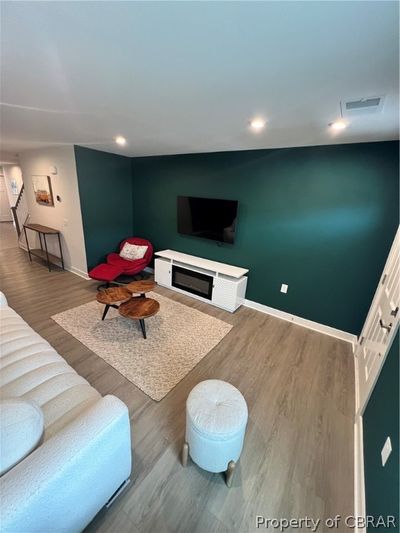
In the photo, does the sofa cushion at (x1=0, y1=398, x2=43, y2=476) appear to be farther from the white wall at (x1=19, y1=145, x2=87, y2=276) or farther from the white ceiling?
the white wall at (x1=19, y1=145, x2=87, y2=276)

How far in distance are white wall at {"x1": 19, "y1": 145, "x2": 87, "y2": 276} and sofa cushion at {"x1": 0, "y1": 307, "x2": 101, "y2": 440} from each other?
253 centimetres

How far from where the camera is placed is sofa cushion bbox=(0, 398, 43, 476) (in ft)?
2.59

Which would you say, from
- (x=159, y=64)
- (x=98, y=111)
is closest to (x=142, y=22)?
(x=159, y=64)

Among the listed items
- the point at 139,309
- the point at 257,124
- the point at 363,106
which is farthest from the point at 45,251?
the point at 363,106

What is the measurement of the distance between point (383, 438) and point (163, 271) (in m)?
3.24

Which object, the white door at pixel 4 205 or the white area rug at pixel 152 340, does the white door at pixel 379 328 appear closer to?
the white area rug at pixel 152 340

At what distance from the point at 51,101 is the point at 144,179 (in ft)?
8.53

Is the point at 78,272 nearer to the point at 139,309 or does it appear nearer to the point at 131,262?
the point at 131,262

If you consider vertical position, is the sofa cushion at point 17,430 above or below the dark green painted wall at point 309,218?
below

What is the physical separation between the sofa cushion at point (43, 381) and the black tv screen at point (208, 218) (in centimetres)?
258

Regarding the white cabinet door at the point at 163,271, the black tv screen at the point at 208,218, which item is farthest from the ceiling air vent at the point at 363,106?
the white cabinet door at the point at 163,271

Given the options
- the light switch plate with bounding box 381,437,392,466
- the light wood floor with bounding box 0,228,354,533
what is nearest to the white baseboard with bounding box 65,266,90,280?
the light wood floor with bounding box 0,228,354,533

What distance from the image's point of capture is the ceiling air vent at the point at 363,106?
52.4 inches

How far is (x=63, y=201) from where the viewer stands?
3873 millimetres
